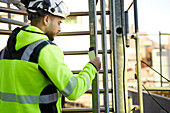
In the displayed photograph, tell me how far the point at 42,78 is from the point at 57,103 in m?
0.20

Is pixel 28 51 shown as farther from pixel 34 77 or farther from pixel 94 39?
pixel 94 39

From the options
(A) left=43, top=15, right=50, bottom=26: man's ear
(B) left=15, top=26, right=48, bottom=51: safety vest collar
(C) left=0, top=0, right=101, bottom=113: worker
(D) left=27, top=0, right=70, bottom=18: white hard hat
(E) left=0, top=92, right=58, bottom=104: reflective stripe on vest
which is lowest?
(E) left=0, top=92, right=58, bottom=104: reflective stripe on vest

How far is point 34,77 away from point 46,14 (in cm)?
42

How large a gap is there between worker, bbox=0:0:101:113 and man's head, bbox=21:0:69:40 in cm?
8

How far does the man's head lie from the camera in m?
1.39

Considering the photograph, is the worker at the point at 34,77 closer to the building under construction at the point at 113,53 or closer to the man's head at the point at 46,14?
the man's head at the point at 46,14

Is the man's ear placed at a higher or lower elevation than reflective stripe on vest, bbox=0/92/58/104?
higher

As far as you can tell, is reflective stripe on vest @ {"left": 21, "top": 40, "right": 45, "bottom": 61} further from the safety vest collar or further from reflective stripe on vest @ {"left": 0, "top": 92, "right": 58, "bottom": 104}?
reflective stripe on vest @ {"left": 0, "top": 92, "right": 58, "bottom": 104}

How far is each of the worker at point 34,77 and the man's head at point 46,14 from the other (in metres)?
0.08

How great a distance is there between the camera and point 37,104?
126 cm

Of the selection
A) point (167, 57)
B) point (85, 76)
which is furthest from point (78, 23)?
point (167, 57)

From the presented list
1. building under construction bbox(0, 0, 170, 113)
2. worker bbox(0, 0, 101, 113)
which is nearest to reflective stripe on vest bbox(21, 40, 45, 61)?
worker bbox(0, 0, 101, 113)

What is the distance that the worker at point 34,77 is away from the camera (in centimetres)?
121

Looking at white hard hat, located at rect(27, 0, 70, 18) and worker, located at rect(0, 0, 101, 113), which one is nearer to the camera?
worker, located at rect(0, 0, 101, 113)
